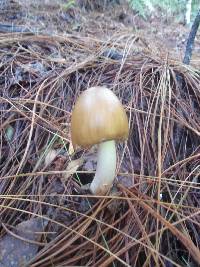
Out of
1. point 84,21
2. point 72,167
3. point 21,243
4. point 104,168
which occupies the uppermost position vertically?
point 84,21

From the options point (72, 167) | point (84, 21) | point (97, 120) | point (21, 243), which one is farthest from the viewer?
point (84, 21)

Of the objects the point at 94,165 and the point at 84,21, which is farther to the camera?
the point at 84,21

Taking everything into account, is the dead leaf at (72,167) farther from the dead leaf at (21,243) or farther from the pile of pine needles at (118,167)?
the dead leaf at (21,243)

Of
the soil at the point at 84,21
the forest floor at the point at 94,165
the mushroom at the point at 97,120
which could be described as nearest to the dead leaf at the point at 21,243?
the forest floor at the point at 94,165

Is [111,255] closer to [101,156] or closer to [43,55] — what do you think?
[101,156]

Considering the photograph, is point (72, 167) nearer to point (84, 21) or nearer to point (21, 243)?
point (21, 243)

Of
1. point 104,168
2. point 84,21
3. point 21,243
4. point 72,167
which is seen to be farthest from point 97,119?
point 84,21

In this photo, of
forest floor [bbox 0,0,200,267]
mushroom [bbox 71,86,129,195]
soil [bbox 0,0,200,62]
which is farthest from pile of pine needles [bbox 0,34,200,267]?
soil [bbox 0,0,200,62]

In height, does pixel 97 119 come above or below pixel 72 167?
above

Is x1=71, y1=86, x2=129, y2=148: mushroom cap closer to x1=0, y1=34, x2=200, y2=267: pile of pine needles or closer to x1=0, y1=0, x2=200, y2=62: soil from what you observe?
x1=0, y1=34, x2=200, y2=267: pile of pine needles
